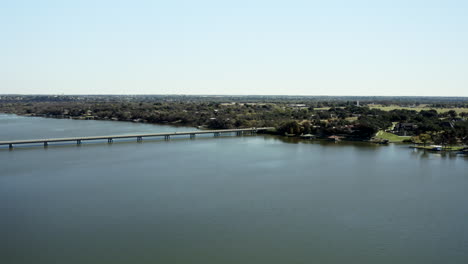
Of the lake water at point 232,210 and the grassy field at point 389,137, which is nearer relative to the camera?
the lake water at point 232,210

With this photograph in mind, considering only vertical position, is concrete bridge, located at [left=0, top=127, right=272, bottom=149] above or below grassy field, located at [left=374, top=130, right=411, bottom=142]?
below

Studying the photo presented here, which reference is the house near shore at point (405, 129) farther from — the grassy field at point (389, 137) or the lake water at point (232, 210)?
the lake water at point (232, 210)

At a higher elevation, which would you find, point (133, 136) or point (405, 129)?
point (405, 129)

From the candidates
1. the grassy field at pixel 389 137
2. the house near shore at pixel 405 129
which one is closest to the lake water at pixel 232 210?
the grassy field at pixel 389 137

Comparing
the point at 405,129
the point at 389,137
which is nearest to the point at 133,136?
the point at 389,137

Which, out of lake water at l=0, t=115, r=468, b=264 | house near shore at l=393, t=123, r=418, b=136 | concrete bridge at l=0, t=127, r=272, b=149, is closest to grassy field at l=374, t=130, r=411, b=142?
house near shore at l=393, t=123, r=418, b=136

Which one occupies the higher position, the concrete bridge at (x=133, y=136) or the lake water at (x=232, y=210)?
the concrete bridge at (x=133, y=136)

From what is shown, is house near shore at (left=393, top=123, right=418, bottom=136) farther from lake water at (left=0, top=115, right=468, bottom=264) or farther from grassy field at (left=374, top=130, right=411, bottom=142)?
lake water at (left=0, top=115, right=468, bottom=264)

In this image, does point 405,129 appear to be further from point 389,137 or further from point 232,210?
point 232,210

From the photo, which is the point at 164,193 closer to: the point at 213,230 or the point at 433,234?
the point at 213,230
